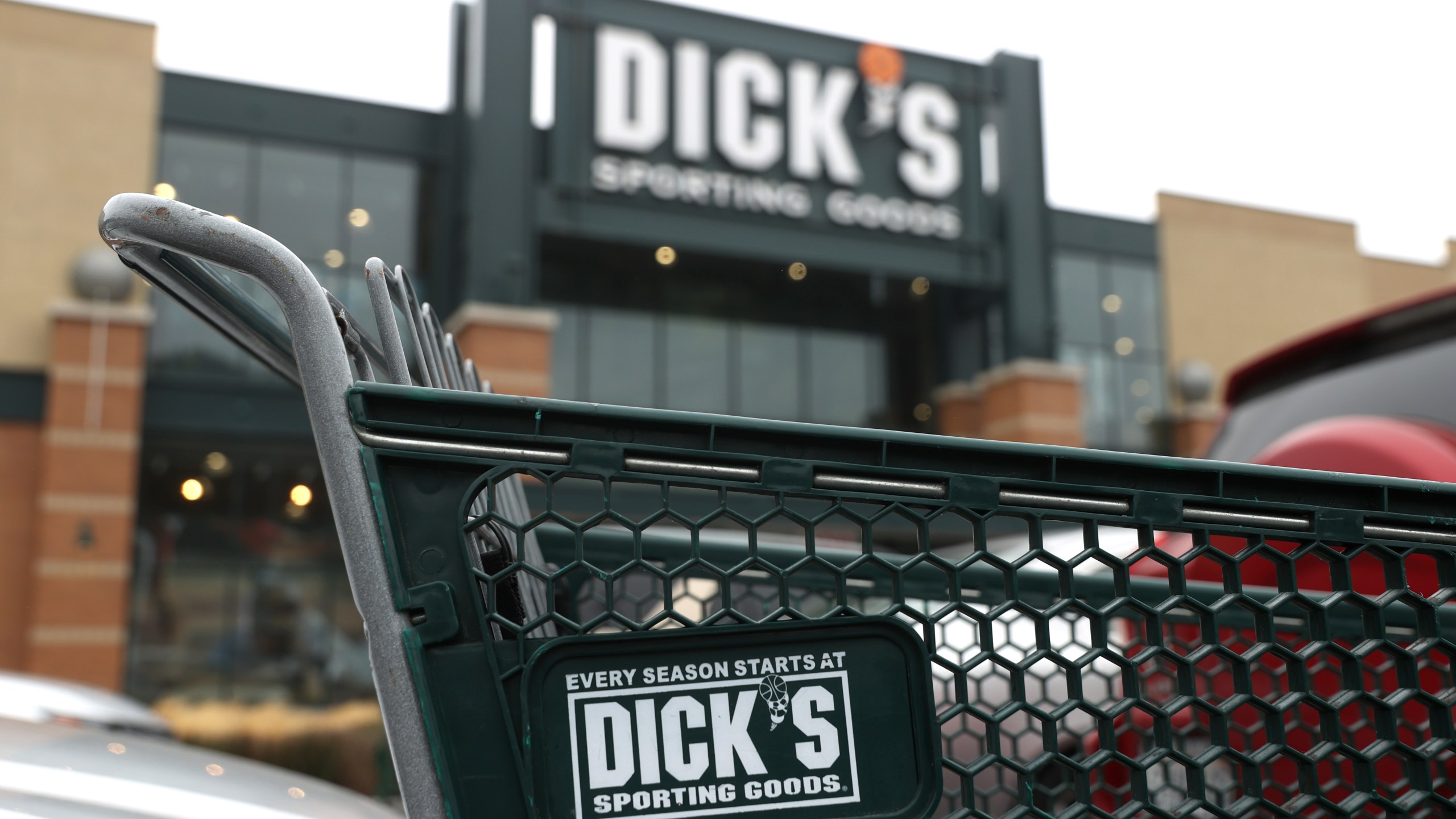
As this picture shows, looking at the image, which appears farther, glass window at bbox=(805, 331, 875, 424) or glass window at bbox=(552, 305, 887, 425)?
glass window at bbox=(805, 331, 875, 424)

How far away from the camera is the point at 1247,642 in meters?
2.38

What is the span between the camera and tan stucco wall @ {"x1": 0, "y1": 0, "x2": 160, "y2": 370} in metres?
16.4

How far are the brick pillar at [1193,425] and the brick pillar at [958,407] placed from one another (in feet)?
15.1

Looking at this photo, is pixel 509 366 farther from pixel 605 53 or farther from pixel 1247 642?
pixel 1247 642

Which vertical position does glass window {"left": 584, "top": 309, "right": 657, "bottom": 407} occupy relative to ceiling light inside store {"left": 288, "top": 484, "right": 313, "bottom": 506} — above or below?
above

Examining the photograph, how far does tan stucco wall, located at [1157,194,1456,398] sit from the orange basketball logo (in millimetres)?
7765

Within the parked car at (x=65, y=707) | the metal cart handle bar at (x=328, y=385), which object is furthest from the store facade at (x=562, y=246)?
the metal cart handle bar at (x=328, y=385)

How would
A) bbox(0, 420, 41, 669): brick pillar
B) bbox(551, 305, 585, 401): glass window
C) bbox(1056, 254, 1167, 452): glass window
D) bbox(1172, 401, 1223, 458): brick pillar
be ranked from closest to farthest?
bbox(0, 420, 41, 669): brick pillar < bbox(551, 305, 585, 401): glass window < bbox(1056, 254, 1167, 452): glass window < bbox(1172, 401, 1223, 458): brick pillar

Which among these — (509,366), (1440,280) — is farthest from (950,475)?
(1440,280)

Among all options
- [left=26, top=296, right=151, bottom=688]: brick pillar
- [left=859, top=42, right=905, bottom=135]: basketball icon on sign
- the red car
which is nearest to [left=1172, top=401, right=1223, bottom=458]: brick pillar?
[left=859, top=42, right=905, bottom=135]: basketball icon on sign

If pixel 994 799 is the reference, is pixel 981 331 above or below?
above

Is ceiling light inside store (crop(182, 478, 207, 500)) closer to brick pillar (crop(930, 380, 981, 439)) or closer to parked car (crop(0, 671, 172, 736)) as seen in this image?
brick pillar (crop(930, 380, 981, 439))

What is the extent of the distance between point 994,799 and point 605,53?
15304 mm

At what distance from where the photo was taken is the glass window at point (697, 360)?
1881 cm
